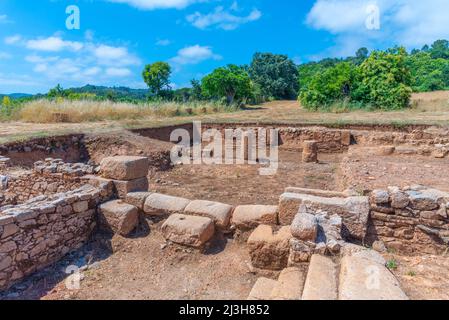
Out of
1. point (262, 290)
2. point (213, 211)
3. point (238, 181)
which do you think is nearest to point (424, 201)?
point (262, 290)

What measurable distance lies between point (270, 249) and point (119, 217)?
235cm

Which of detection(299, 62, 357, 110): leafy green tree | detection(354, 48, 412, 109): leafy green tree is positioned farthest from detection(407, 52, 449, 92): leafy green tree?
detection(299, 62, 357, 110): leafy green tree

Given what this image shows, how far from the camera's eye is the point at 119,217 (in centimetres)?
465

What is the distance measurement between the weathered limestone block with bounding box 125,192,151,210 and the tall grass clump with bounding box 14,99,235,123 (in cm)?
1138

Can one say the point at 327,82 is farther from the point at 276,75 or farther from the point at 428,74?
the point at 428,74

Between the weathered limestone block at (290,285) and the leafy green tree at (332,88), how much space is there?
20843 millimetres

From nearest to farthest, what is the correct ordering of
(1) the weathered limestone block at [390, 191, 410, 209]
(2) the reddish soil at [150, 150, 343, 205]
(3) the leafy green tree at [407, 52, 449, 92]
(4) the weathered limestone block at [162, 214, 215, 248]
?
1. (1) the weathered limestone block at [390, 191, 410, 209]
2. (4) the weathered limestone block at [162, 214, 215, 248]
3. (2) the reddish soil at [150, 150, 343, 205]
4. (3) the leafy green tree at [407, 52, 449, 92]

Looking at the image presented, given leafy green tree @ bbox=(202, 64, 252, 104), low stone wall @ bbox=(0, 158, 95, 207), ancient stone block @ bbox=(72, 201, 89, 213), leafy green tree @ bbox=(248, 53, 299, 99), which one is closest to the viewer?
ancient stone block @ bbox=(72, 201, 89, 213)

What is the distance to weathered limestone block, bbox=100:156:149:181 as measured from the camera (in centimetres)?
502

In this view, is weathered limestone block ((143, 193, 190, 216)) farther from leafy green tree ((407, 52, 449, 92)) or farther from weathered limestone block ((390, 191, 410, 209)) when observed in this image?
leafy green tree ((407, 52, 449, 92))

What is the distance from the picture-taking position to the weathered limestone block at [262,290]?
2.90 metres
